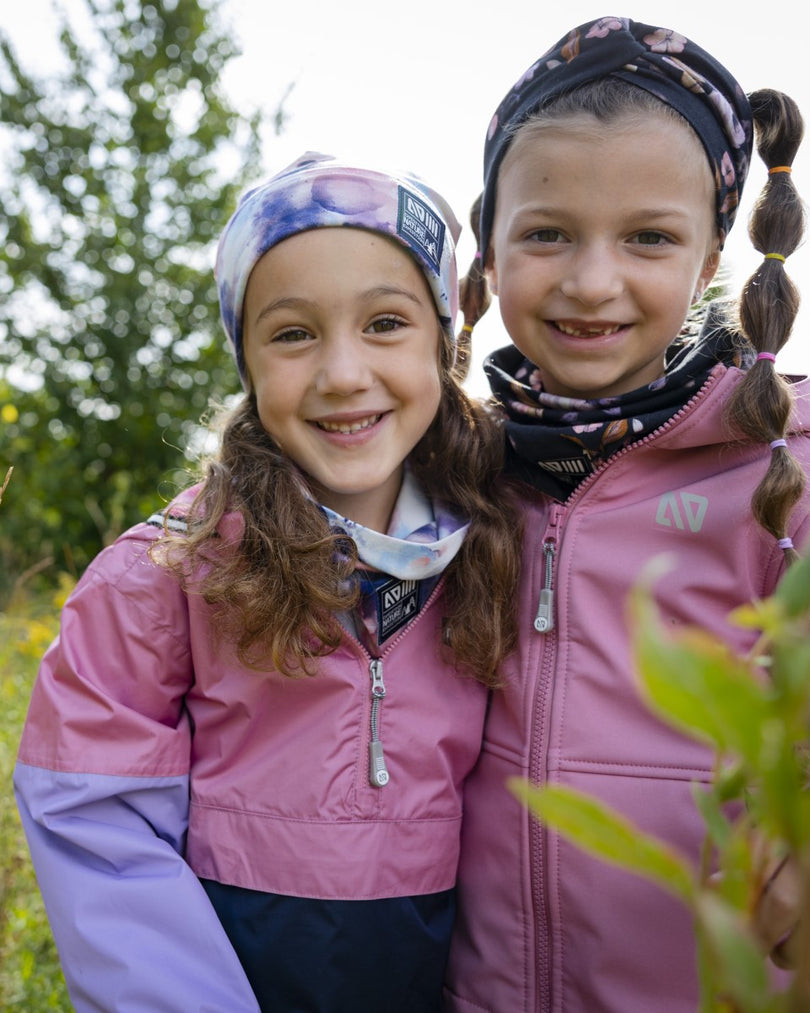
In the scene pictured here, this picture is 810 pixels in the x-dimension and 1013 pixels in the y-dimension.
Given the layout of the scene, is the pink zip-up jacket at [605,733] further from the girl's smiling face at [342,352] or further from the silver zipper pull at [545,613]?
the girl's smiling face at [342,352]

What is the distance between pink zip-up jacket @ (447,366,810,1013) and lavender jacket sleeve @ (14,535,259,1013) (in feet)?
1.68

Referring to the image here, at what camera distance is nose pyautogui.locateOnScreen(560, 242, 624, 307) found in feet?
5.90

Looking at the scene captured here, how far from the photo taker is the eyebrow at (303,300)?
184 cm

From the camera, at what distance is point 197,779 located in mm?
1808

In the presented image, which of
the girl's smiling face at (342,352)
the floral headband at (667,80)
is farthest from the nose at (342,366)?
the floral headband at (667,80)

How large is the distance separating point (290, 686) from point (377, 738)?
194 millimetres

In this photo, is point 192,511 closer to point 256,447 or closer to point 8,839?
point 256,447

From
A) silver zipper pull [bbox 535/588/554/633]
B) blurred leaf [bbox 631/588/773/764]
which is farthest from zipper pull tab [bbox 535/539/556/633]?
blurred leaf [bbox 631/588/773/764]

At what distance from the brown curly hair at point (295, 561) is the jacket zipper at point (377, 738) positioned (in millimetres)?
107

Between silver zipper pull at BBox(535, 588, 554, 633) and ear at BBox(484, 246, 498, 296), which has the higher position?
ear at BBox(484, 246, 498, 296)

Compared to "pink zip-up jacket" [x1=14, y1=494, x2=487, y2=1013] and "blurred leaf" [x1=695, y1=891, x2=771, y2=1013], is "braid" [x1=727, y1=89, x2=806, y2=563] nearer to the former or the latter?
"pink zip-up jacket" [x1=14, y1=494, x2=487, y2=1013]

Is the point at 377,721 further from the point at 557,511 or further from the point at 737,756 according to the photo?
the point at 737,756

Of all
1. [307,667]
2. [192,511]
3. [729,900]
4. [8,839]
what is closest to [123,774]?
[307,667]

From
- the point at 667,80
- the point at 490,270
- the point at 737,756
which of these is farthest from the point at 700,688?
the point at 490,270
